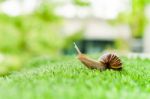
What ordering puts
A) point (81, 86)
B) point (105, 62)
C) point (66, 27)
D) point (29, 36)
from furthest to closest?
point (66, 27) < point (29, 36) < point (105, 62) < point (81, 86)

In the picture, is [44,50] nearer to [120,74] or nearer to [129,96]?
[120,74]

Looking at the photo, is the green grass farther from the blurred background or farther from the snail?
the blurred background

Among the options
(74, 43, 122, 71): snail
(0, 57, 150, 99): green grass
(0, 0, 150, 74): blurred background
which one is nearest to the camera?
(0, 57, 150, 99): green grass

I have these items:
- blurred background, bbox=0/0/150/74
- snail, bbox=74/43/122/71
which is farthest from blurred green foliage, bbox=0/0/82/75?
snail, bbox=74/43/122/71

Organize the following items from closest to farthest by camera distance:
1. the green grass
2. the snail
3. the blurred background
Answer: the green grass → the snail → the blurred background

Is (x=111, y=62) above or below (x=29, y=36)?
above

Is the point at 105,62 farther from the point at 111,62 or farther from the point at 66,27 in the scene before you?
the point at 66,27

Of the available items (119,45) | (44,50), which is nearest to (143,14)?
(119,45)

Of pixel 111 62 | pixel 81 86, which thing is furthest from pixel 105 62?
pixel 81 86

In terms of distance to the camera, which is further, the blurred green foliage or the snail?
the blurred green foliage
